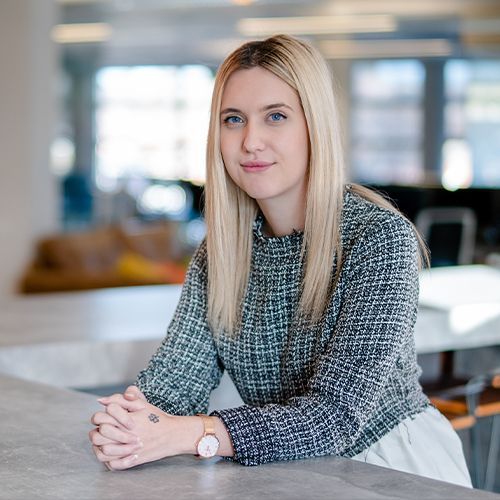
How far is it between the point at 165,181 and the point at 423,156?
3.80 meters

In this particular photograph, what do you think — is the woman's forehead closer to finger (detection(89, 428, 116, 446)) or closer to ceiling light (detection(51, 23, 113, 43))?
finger (detection(89, 428, 116, 446))

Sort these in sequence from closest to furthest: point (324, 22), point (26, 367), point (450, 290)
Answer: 1. point (26, 367)
2. point (450, 290)
3. point (324, 22)

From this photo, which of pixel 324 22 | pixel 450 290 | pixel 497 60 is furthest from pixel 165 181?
pixel 450 290

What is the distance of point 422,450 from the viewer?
198 cm

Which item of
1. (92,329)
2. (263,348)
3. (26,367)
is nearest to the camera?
(263,348)

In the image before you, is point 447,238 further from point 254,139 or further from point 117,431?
point 117,431

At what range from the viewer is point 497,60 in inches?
569

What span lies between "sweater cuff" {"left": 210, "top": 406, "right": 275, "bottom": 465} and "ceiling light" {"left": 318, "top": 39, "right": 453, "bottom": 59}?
13573mm

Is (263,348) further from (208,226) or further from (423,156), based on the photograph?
(423,156)

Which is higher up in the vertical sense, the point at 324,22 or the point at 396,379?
the point at 324,22

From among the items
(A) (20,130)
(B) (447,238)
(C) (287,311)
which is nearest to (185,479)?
(C) (287,311)

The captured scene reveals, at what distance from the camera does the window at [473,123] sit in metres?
14.3

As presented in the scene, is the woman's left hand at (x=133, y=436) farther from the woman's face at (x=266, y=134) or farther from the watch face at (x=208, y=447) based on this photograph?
the woman's face at (x=266, y=134)

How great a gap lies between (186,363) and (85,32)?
41.0 feet
